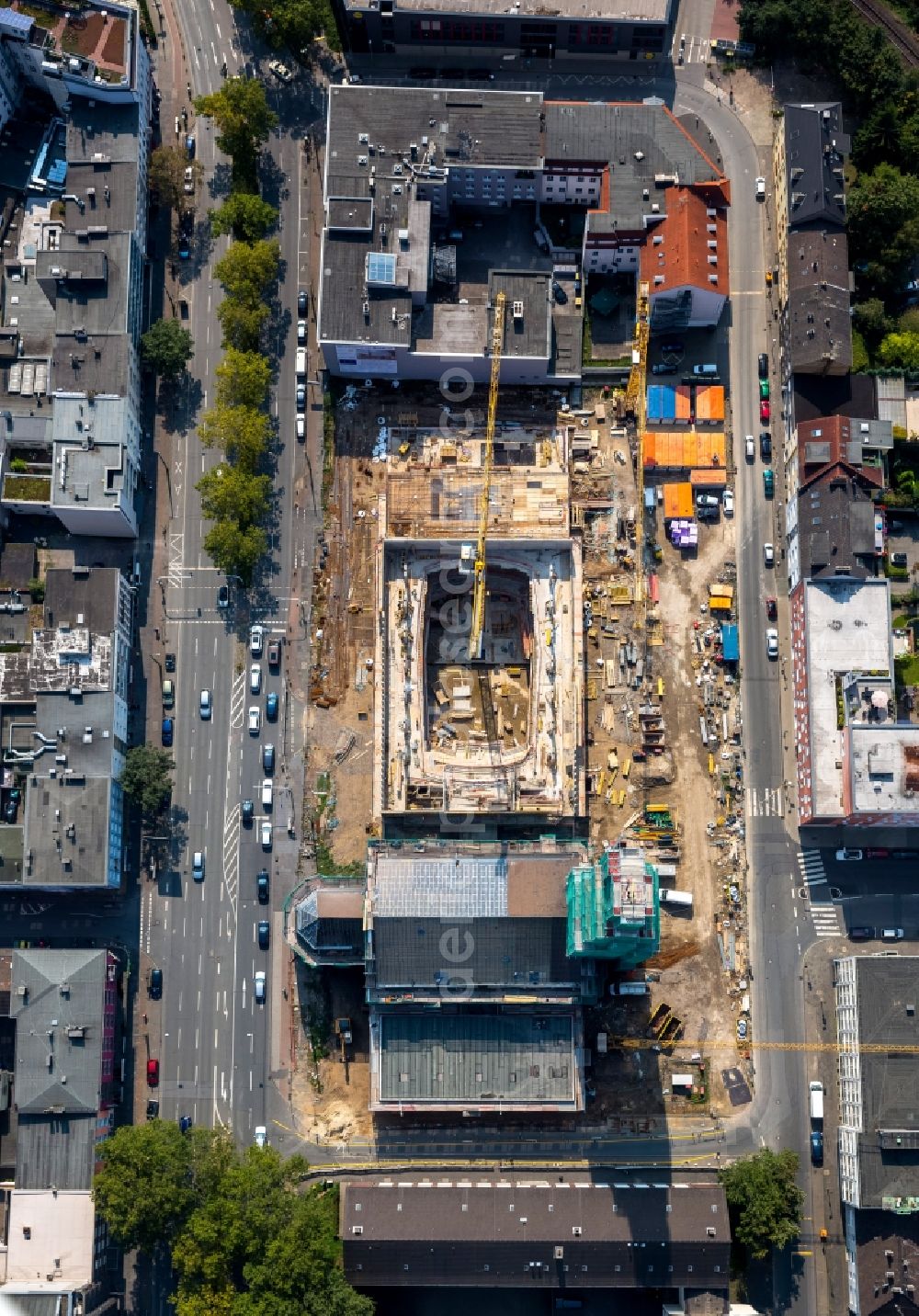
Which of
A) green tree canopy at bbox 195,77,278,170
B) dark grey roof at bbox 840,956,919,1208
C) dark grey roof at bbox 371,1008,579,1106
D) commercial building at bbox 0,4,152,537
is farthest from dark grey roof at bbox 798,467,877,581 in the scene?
green tree canopy at bbox 195,77,278,170

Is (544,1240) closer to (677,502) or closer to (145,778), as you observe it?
(145,778)

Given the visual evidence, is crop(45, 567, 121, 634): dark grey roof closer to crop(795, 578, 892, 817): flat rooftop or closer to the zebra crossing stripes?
crop(795, 578, 892, 817): flat rooftop


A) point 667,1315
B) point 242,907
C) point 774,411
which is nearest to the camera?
point 667,1315

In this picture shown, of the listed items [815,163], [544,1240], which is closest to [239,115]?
[815,163]

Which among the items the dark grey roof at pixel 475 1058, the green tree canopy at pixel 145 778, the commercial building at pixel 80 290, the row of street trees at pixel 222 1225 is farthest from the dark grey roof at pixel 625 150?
the row of street trees at pixel 222 1225

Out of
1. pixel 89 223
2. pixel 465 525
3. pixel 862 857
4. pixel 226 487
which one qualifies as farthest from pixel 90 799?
pixel 862 857

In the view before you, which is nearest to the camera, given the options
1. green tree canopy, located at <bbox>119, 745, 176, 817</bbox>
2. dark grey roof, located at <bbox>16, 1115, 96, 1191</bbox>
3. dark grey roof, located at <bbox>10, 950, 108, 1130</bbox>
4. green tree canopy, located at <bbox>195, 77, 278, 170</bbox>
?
dark grey roof, located at <bbox>16, 1115, 96, 1191</bbox>

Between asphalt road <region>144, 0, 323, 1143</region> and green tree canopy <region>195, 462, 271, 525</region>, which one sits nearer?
asphalt road <region>144, 0, 323, 1143</region>

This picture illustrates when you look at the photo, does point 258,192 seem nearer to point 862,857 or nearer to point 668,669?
point 668,669
